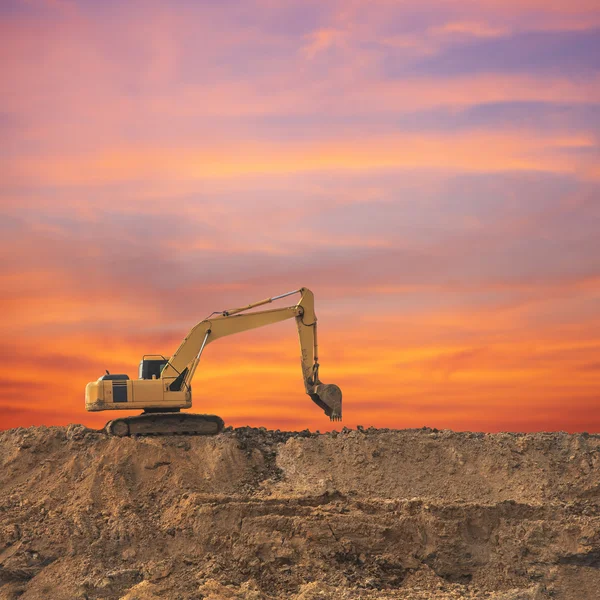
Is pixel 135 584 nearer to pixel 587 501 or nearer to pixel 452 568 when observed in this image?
pixel 452 568

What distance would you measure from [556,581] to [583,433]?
8105 mm

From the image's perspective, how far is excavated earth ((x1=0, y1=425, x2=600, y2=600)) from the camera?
18.1 meters

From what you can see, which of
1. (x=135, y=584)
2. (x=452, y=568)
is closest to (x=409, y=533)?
(x=452, y=568)

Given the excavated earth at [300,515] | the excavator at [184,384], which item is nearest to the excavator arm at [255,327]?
the excavator at [184,384]

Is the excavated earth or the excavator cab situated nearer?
the excavated earth

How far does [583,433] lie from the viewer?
1038 inches

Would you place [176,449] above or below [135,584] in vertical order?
above

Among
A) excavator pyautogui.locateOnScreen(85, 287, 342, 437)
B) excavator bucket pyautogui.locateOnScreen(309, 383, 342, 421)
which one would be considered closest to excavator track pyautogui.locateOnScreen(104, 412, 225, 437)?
excavator pyautogui.locateOnScreen(85, 287, 342, 437)

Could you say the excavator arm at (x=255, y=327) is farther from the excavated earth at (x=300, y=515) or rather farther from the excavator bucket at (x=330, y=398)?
the excavated earth at (x=300, y=515)

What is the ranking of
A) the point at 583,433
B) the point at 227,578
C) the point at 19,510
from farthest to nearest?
the point at 583,433 → the point at 19,510 → the point at 227,578

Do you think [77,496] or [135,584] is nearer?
[135,584]

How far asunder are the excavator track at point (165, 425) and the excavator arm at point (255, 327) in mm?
996

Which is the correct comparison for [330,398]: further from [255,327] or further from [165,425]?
[165,425]

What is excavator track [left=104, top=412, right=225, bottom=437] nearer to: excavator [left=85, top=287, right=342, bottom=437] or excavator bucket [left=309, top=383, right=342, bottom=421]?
excavator [left=85, top=287, right=342, bottom=437]
